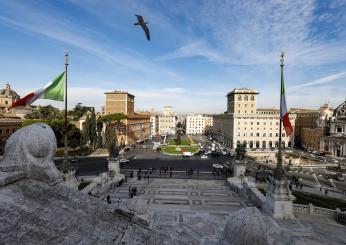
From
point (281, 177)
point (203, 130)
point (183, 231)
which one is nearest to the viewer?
point (183, 231)

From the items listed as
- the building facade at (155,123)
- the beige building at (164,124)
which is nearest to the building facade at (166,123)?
the beige building at (164,124)

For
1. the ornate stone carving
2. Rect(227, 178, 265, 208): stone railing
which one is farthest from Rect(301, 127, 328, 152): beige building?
the ornate stone carving

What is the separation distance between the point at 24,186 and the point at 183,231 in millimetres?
11455

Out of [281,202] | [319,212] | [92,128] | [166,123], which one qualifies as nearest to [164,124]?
[166,123]

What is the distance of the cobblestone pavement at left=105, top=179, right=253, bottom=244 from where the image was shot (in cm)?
1464

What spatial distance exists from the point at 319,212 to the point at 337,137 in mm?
56417

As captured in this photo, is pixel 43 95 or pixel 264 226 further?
pixel 43 95

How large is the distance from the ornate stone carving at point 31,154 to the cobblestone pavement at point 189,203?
Result: 8244mm

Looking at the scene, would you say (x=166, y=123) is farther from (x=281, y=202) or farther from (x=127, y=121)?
(x=281, y=202)

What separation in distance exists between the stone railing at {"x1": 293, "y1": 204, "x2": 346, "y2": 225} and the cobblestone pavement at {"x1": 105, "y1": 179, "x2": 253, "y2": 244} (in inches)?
133

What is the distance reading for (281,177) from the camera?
1677 centimetres

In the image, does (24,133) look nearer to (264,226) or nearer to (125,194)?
(264,226)

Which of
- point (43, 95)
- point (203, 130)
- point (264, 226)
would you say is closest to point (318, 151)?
point (43, 95)

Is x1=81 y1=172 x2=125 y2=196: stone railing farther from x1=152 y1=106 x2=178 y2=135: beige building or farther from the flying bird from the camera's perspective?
x1=152 y1=106 x2=178 y2=135: beige building
